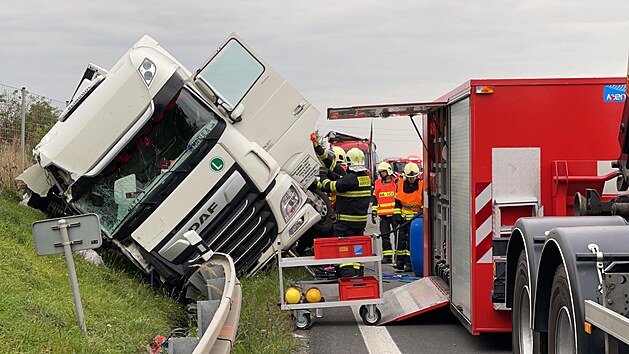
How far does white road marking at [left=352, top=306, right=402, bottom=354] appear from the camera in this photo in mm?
8344

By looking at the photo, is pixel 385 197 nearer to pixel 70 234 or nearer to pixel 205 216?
pixel 205 216

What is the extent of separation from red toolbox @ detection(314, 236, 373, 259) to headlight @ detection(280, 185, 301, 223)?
115cm

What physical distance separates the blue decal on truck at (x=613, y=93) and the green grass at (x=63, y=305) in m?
4.41

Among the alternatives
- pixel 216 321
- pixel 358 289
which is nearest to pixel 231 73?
pixel 358 289

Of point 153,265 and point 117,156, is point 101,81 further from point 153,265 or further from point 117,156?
point 153,265

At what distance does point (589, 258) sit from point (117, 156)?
21.0ft

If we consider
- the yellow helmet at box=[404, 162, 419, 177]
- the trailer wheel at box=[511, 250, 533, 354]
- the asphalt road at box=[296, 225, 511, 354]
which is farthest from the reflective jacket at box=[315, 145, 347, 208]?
the trailer wheel at box=[511, 250, 533, 354]

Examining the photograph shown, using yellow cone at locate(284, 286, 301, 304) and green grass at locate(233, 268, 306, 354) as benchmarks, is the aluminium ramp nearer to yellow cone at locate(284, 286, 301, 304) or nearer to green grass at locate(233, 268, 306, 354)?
yellow cone at locate(284, 286, 301, 304)

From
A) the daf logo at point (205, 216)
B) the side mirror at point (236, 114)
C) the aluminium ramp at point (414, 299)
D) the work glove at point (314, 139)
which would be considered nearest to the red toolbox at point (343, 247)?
the aluminium ramp at point (414, 299)

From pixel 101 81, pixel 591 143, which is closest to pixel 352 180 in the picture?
pixel 101 81

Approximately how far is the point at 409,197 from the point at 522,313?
8894 millimetres

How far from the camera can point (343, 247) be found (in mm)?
9664

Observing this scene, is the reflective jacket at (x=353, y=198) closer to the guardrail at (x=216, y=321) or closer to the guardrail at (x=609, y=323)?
the guardrail at (x=216, y=321)

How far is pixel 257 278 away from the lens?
1091cm
